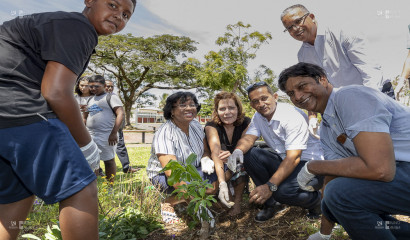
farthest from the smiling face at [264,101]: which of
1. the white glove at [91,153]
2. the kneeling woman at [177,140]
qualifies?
the white glove at [91,153]

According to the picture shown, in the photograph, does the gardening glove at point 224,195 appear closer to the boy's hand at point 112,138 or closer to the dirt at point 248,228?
the dirt at point 248,228

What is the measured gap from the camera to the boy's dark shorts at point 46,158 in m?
1.13

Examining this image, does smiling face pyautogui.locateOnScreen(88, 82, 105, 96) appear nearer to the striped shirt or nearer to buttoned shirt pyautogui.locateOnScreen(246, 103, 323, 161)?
the striped shirt

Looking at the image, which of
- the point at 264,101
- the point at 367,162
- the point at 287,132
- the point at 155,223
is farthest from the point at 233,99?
the point at 367,162

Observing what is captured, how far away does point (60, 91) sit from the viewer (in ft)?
3.73

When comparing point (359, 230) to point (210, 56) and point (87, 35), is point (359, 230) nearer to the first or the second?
point (87, 35)

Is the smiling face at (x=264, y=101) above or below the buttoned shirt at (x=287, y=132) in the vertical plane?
above

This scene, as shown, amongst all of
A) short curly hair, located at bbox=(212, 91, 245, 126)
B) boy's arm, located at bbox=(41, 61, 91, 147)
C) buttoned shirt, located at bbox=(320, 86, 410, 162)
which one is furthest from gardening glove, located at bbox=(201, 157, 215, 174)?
boy's arm, located at bbox=(41, 61, 91, 147)

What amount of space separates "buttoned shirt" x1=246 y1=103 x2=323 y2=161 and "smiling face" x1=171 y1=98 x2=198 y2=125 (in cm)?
64

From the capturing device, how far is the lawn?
213 cm

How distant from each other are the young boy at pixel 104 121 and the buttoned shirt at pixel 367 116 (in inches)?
120

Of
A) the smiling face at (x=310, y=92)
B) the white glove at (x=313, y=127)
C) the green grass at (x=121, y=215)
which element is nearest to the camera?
the smiling face at (x=310, y=92)

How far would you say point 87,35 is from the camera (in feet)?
4.00

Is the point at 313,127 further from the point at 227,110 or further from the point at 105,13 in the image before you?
the point at 105,13
